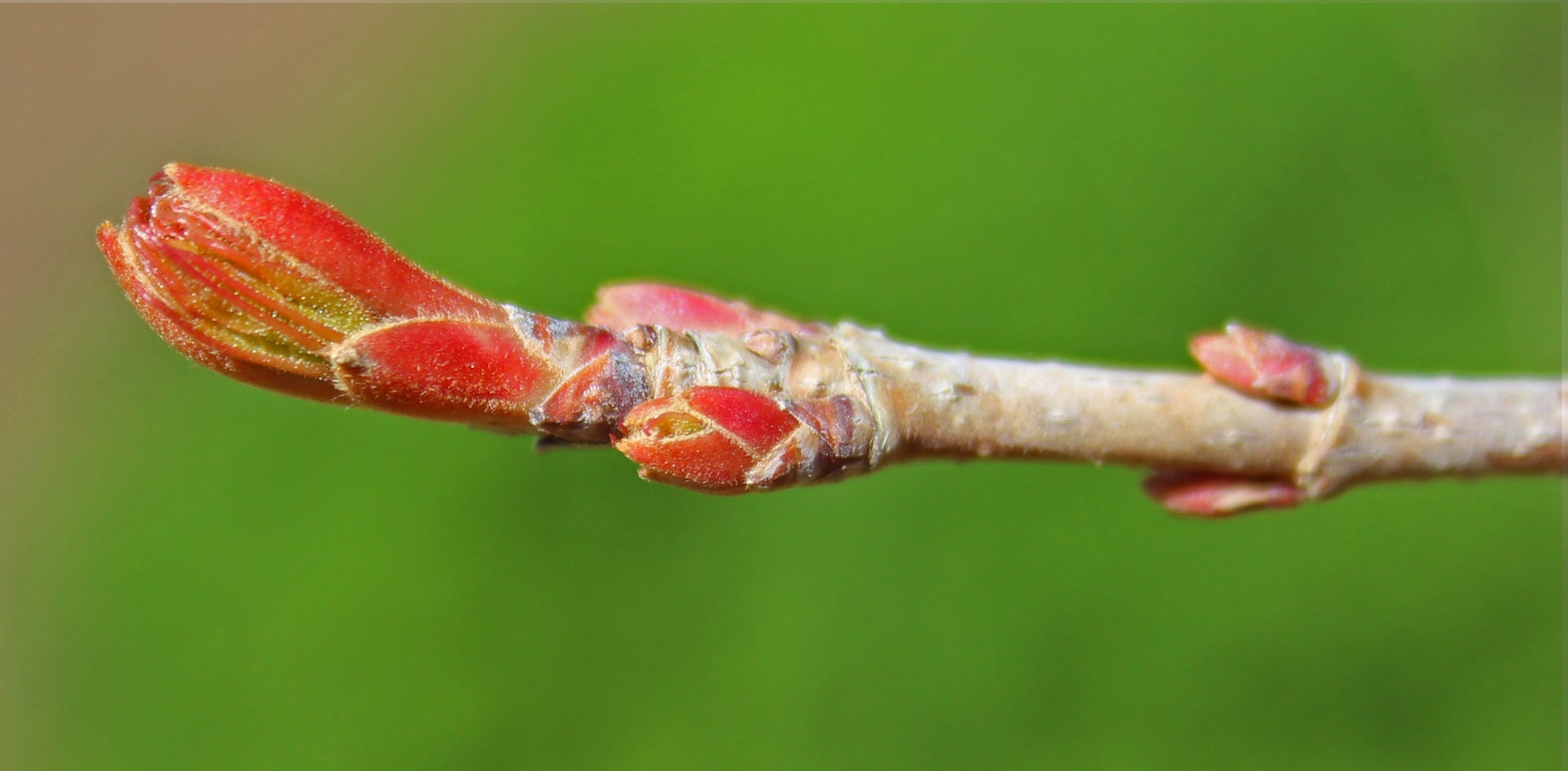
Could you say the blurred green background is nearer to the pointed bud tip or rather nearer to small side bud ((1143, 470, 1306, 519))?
small side bud ((1143, 470, 1306, 519))

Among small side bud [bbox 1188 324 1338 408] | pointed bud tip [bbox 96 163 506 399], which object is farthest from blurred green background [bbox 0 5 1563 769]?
pointed bud tip [bbox 96 163 506 399]

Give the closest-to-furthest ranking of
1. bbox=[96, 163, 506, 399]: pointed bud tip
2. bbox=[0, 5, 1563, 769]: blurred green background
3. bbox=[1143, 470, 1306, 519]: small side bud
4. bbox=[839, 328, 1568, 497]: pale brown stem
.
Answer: bbox=[96, 163, 506, 399]: pointed bud tip → bbox=[839, 328, 1568, 497]: pale brown stem → bbox=[1143, 470, 1306, 519]: small side bud → bbox=[0, 5, 1563, 769]: blurred green background

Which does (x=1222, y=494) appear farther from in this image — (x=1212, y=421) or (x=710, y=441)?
(x=710, y=441)

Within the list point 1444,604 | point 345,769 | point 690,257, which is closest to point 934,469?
point 690,257

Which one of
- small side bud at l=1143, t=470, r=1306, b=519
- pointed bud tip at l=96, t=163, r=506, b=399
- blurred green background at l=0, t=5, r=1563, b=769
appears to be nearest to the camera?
pointed bud tip at l=96, t=163, r=506, b=399

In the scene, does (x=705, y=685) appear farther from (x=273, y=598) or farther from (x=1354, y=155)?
(x=1354, y=155)

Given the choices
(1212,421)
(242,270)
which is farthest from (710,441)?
(1212,421)
